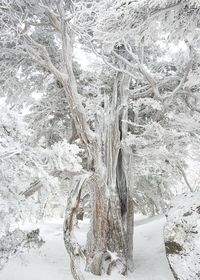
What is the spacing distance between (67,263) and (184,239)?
3677 mm

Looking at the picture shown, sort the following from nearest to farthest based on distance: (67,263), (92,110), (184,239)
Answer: (184,239) < (92,110) < (67,263)

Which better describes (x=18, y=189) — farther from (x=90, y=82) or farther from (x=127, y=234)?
(x=90, y=82)

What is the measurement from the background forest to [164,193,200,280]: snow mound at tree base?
0.08 meters

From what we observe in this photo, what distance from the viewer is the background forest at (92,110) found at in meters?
2.90

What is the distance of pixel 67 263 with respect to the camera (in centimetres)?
631

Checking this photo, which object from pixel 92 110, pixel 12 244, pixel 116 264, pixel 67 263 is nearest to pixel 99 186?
pixel 116 264

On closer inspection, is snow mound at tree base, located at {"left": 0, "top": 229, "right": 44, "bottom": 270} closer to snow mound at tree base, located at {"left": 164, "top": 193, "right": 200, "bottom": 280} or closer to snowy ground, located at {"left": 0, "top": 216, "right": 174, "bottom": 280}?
snowy ground, located at {"left": 0, "top": 216, "right": 174, "bottom": 280}

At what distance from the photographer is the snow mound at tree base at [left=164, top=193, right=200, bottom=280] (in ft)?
12.7

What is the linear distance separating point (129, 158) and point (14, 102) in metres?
3.77

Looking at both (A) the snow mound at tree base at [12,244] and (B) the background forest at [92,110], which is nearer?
(B) the background forest at [92,110]

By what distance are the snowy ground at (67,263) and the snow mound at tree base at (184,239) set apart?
3.86ft

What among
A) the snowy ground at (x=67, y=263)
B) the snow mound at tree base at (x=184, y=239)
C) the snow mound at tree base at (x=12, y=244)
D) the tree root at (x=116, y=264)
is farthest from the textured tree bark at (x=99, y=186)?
the snow mound at tree base at (x=184, y=239)

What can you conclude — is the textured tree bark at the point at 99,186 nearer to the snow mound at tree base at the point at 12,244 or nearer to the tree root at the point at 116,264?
the tree root at the point at 116,264

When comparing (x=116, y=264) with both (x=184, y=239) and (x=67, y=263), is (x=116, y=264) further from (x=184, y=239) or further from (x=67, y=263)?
(x=67, y=263)
